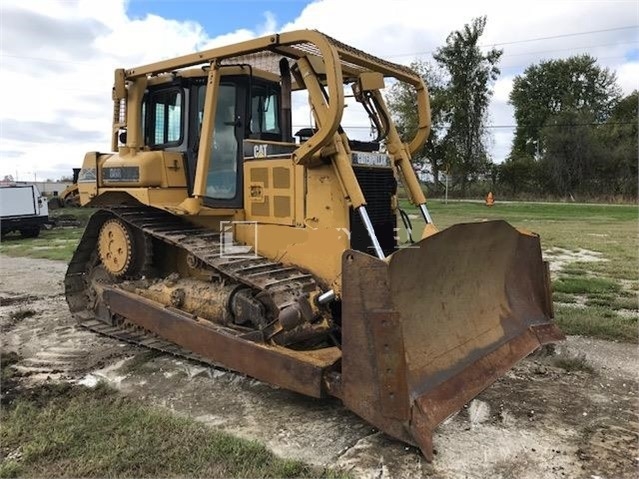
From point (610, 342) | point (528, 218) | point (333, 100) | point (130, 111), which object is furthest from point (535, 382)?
point (528, 218)

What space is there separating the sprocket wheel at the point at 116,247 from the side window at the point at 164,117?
0.97 m

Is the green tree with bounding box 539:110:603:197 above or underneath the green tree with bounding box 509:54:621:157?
underneath

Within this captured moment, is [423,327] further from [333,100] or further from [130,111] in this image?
[130,111]

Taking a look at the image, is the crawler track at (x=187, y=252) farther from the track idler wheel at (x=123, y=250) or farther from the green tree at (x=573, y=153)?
the green tree at (x=573, y=153)

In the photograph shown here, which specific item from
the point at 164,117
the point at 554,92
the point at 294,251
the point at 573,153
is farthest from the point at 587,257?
the point at 554,92

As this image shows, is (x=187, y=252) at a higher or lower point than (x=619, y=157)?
lower

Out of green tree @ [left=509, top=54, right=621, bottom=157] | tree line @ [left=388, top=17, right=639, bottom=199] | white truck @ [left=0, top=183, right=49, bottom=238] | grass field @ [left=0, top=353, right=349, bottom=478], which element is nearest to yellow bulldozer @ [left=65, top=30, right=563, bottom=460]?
grass field @ [left=0, top=353, right=349, bottom=478]

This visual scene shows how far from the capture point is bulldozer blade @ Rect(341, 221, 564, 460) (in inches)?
140

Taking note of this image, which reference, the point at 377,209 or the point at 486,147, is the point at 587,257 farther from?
the point at 486,147

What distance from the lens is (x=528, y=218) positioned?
850 inches

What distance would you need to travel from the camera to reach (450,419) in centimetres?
410

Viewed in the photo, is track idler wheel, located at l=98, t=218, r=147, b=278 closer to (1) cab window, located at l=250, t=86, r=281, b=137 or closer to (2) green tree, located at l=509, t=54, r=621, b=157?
(1) cab window, located at l=250, t=86, r=281, b=137

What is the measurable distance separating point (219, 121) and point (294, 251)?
1499 mm

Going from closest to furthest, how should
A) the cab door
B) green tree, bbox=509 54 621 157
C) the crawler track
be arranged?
1. the crawler track
2. the cab door
3. green tree, bbox=509 54 621 157
